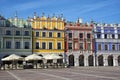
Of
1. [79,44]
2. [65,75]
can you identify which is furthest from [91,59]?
[65,75]

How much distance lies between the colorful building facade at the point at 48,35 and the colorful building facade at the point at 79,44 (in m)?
1.67

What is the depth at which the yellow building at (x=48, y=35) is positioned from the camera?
58.9 metres

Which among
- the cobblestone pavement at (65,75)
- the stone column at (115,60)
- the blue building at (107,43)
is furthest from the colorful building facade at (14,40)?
the cobblestone pavement at (65,75)

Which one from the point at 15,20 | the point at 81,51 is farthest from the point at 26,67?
the point at 81,51

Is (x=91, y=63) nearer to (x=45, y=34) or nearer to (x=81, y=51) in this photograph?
(x=81, y=51)

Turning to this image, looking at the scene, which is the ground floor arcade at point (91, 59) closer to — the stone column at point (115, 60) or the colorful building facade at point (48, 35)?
the stone column at point (115, 60)

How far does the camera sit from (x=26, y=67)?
47.7 meters

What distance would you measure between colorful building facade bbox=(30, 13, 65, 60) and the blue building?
863cm

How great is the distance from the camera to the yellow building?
58.9m

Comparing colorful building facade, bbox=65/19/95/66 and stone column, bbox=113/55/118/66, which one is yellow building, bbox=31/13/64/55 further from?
stone column, bbox=113/55/118/66

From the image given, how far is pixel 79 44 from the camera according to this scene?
62094 mm

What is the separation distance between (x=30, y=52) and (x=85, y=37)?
13265 millimetres

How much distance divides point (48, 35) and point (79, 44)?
24.8 feet

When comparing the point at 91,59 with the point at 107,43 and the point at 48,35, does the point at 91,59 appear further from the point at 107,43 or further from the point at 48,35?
the point at 48,35
